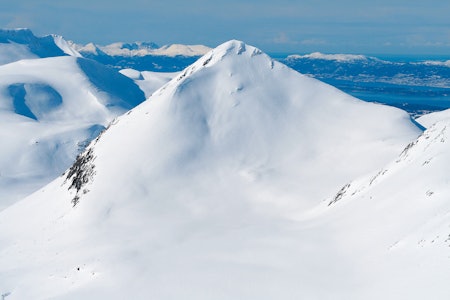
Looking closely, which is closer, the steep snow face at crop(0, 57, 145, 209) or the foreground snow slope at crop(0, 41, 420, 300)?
the foreground snow slope at crop(0, 41, 420, 300)

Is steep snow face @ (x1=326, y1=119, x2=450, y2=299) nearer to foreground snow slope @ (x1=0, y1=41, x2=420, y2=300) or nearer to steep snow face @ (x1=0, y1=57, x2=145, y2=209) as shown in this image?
foreground snow slope @ (x1=0, y1=41, x2=420, y2=300)

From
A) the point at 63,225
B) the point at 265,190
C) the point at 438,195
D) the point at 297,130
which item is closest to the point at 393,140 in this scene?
the point at 297,130

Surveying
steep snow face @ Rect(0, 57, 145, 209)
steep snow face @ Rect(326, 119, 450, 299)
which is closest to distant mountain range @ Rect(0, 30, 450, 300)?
steep snow face @ Rect(326, 119, 450, 299)

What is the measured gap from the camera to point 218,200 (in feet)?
198

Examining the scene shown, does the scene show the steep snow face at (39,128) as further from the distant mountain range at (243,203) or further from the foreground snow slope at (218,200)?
the foreground snow slope at (218,200)

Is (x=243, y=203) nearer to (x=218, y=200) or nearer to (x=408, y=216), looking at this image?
(x=218, y=200)

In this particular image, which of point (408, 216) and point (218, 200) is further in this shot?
point (218, 200)

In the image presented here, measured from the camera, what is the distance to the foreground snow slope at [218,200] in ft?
127

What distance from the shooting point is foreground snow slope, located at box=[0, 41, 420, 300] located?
3866 cm

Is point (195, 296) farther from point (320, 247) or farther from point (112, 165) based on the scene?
point (112, 165)

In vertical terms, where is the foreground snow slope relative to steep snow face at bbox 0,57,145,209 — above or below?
above

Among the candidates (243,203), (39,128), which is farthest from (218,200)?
(39,128)

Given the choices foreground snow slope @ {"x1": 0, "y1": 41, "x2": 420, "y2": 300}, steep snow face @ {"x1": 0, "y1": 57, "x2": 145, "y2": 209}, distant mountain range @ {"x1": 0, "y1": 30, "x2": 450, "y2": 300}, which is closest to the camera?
distant mountain range @ {"x1": 0, "y1": 30, "x2": 450, "y2": 300}

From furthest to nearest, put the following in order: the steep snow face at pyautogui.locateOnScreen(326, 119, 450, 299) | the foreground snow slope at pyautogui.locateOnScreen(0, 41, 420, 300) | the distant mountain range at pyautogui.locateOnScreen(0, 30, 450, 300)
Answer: the foreground snow slope at pyautogui.locateOnScreen(0, 41, 420, 300) < the distant mountain range at pyautogui.locateOnScreen(0, 30, 450, 300) < the steep snow face at pyautogui.locateOnScreen(326, 119, 450, 299)
